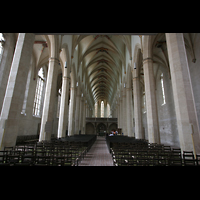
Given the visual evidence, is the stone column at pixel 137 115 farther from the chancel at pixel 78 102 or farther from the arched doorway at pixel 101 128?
the arched doorway at pixel 101 128

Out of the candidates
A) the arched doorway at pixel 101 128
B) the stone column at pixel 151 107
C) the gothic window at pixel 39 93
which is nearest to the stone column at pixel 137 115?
the stone column at pixel 151 107

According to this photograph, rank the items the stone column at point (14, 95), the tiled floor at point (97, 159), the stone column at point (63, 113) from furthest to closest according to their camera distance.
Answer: the stone column at point (63, 113)
the tiled floor at point (97, 159)
the stone column at point (14, 95)

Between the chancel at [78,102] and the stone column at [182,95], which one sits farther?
the stone column at [182,95]

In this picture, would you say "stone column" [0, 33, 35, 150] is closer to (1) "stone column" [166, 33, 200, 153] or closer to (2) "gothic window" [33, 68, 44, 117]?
(1) "stone column" [166, 33, 200, 153]

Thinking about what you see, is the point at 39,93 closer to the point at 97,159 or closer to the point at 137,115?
the point at 137,115

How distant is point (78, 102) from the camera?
24.6 metres

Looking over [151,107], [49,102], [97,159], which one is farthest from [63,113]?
[151,107]

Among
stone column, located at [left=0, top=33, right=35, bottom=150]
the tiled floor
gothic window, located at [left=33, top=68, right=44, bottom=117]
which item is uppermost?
gothic window, located at [left=33, top=68, right=44, bottom=117]

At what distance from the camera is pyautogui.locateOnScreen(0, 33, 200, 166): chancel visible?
5109mm

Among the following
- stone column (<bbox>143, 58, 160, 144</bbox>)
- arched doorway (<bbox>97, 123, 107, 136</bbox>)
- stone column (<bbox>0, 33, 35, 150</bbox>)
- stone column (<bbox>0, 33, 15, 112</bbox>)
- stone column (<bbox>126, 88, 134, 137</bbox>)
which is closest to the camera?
stone column (<bbox>0, 33, 35, 150</bbox>)

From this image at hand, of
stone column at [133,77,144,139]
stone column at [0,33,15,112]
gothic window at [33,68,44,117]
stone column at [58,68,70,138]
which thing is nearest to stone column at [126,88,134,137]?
stone column at [133,77,144,139]

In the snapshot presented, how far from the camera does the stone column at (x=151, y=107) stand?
9.75 meters
